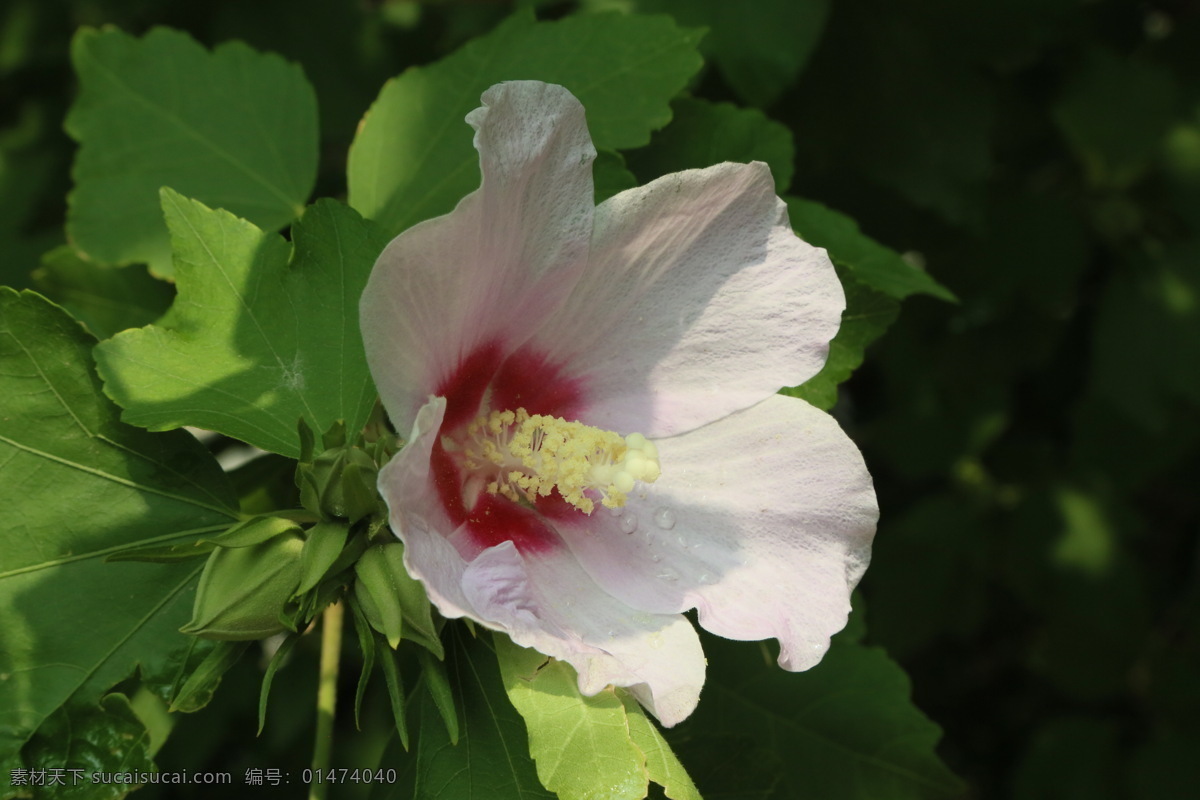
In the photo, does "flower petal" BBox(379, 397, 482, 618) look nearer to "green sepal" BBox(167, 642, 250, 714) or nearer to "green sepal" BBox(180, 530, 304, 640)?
"green sepal" BBox(180, 530, 304, 640)

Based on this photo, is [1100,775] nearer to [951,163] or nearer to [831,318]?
[951,163]

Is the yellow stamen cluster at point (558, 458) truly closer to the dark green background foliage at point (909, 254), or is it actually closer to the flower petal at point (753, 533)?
the flower petal at point (753, 533)

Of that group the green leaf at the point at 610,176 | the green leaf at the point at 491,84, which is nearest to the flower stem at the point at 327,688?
the green leaf at the point at 491,84

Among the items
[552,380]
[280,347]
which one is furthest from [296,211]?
[552,380]

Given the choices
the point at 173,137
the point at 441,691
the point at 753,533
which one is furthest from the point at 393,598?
the point at 173,137

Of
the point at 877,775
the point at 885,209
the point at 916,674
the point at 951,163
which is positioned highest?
the point at 951,163

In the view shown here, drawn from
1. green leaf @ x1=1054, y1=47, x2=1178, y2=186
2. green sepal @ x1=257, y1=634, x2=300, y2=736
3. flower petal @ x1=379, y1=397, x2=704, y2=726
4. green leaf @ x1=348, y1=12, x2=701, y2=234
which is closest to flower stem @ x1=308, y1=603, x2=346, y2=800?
green sepal @ x1=257, y1=634, x2=300, y2=736

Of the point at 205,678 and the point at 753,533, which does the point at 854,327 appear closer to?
the point at 753,533
